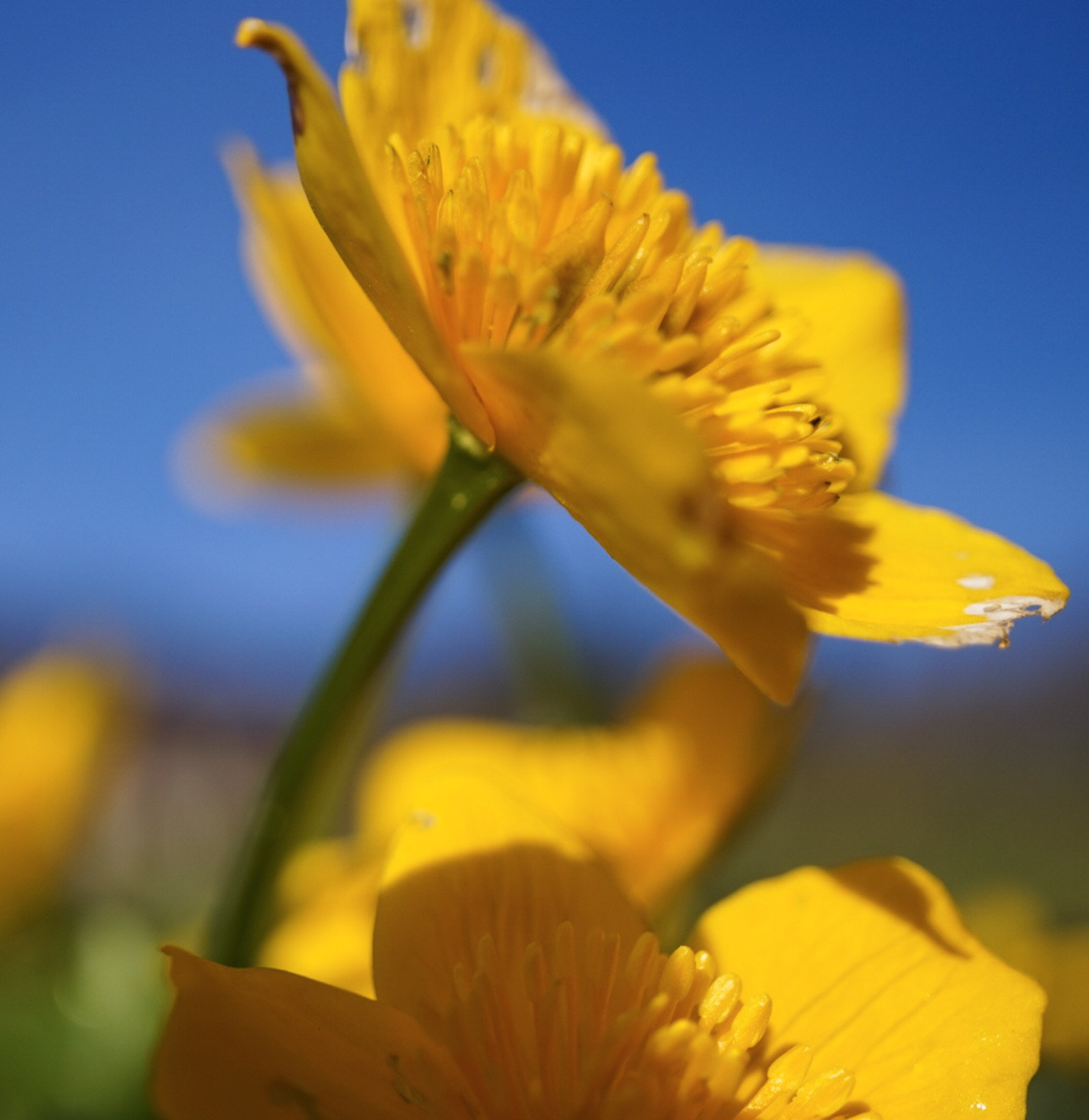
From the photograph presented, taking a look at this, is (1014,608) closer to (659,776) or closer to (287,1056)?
(287,1056)

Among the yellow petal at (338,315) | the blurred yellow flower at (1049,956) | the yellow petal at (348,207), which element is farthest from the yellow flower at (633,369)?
the blurred yellow flower at (1049,956)

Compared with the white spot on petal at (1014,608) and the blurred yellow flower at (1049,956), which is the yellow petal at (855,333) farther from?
the blurred yellow flower at (1049,956)

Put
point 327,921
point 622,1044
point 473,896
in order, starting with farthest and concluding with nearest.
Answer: point 327,921, point 473,896, point 622,1044

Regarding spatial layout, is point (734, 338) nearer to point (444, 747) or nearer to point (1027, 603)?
point (1027, 603)

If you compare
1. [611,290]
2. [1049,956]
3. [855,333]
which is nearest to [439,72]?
[611,290]

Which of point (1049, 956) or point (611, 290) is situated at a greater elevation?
point (611, 290)

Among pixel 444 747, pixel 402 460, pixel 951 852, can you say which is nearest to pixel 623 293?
pixel 402 460

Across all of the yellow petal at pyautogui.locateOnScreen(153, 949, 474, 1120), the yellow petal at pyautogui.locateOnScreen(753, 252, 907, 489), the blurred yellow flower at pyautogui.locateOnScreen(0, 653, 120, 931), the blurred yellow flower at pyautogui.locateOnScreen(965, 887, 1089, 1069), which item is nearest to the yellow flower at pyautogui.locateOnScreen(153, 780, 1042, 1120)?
the yellow petal at pyautogui.locateOnScreen(153, 949, 474, 1120)
